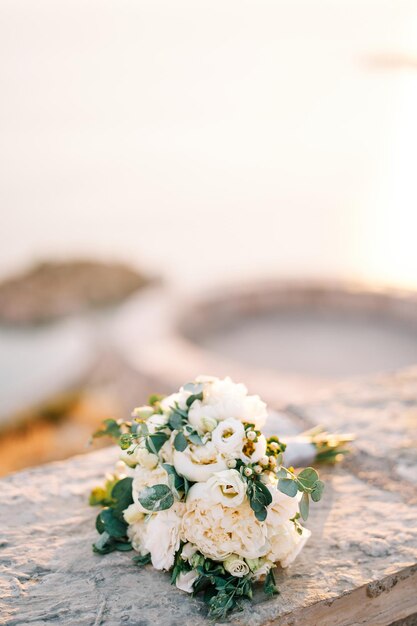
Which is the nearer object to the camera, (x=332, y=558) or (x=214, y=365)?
(x=332, y=558)

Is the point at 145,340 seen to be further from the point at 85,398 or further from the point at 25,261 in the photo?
the point at 25,261

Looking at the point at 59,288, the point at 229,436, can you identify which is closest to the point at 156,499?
the point at 229,436

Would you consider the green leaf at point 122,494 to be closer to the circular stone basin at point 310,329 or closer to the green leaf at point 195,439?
the green leaf at point 195,439

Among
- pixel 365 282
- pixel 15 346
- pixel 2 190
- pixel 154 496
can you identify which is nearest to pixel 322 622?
pixel 154 496

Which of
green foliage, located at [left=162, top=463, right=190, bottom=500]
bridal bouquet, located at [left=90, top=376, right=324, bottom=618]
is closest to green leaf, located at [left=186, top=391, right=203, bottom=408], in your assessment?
bridal bouquet, located at [left=90, top=376, right=324, bottom=618]

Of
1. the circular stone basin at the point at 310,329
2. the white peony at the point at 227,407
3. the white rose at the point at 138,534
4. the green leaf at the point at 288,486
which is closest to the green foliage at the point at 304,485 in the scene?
the green leaf at the point at 288,486
